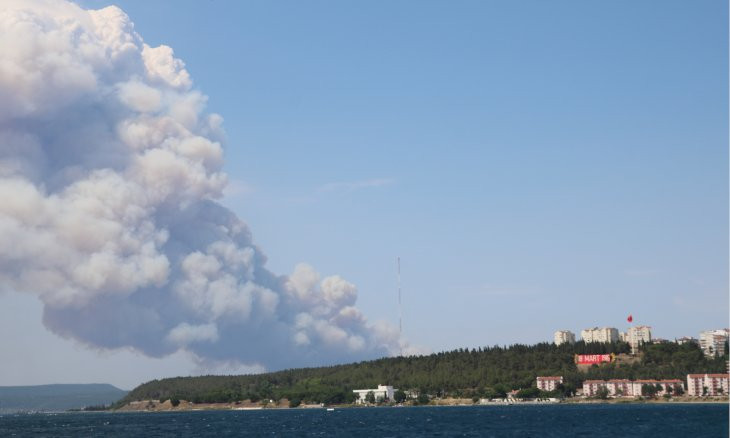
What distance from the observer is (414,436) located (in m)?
191

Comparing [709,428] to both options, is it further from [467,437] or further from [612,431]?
[467,437]

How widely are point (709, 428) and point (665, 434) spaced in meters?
20.5

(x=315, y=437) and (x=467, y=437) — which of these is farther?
(x=315, y=437)

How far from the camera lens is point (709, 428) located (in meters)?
195

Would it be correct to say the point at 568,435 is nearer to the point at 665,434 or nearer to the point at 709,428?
the point at 665,434

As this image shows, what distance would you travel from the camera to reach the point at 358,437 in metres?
196

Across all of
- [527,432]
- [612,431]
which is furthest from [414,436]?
[612,431]

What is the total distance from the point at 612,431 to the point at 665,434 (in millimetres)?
15765

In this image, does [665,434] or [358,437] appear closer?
[665,434]

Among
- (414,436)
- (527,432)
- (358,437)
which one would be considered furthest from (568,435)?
(358,437)

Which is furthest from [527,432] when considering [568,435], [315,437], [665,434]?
[315,437]

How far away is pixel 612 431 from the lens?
637 feet

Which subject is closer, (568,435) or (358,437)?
(568,435)

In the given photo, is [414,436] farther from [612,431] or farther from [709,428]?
[709,428]
